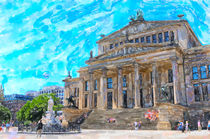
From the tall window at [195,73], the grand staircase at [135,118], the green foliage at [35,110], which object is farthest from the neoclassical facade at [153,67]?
the green foliage at [35,110]

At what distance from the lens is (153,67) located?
3669cm

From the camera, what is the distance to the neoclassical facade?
3619cm

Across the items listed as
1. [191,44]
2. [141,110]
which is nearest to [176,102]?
[141,110]

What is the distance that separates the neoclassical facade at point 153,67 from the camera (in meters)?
36.2

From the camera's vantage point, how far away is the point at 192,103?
122 ft

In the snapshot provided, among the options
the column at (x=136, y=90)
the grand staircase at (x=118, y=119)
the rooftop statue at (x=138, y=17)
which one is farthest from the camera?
the rooftop statue at (x=138, y=17)

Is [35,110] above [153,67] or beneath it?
beneath

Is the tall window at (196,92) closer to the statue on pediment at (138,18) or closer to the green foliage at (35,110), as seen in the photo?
the statue on pediment at (138,18)

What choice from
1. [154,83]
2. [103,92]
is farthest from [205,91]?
[103,92]

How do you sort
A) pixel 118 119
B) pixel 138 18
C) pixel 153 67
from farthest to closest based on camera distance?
pixel 138 18 < pixel 153 67 < pixel 118 119

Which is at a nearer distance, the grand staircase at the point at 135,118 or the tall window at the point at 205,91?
the grand staircase at the point at 135,118

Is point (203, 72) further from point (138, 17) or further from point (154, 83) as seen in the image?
point (138, 17)

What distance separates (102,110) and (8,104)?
4112 inches

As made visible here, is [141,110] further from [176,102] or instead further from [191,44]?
[191,44]
